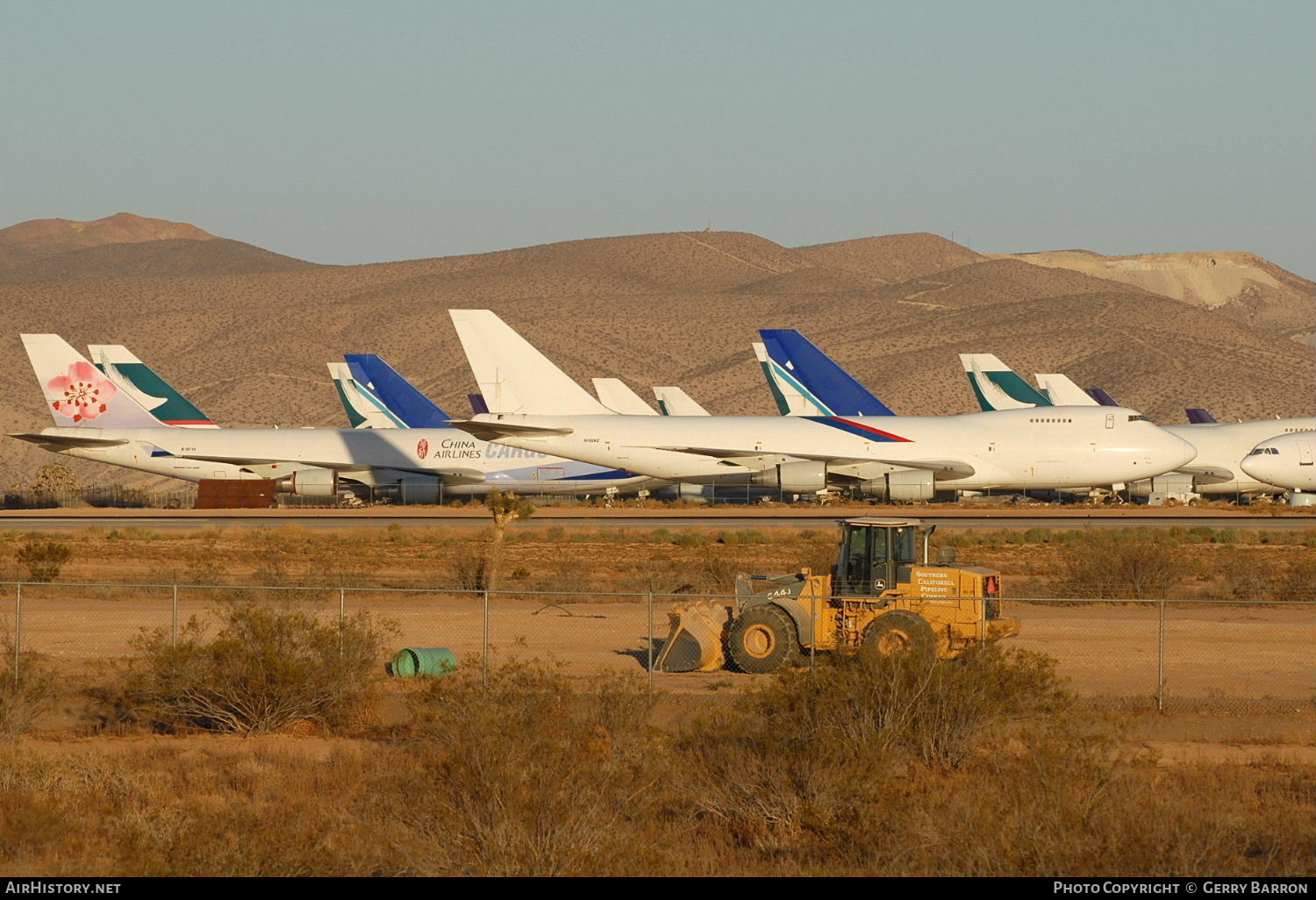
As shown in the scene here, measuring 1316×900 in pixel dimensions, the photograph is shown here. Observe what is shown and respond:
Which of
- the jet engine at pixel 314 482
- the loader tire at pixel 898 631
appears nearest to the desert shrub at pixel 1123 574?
the loader tire at pixel 898 631

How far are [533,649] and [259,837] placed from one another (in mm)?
13859

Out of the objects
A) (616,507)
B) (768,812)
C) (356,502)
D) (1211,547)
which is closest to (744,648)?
(768,812)

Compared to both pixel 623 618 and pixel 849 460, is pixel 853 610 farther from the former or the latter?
pixel 849 460

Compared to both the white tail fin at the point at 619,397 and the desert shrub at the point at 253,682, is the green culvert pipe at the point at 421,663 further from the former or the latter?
the white tail fin at the point at 619,397

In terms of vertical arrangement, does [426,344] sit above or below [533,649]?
above

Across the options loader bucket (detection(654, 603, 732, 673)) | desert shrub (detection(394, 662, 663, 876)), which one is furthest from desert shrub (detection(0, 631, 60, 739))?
loader bucket (detection(654, 603, 732, 673))

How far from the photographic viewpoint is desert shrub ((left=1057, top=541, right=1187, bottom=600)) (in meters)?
33.6

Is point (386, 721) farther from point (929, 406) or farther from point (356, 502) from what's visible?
point (929, 406)

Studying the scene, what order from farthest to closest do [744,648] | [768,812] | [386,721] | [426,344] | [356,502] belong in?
[426,344] < [356,502] < [744,648] < [386,721] < [768,812]

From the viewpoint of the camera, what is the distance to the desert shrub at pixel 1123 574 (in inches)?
1321

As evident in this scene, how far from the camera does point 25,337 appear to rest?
66062mm

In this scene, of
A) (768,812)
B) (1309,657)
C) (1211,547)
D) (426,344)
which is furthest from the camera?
(426,344)

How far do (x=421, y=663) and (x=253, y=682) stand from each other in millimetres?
4232

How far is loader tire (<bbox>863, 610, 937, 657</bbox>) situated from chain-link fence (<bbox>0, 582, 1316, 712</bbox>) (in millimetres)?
1955
